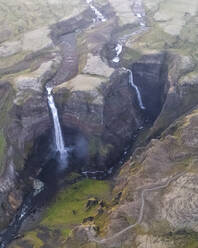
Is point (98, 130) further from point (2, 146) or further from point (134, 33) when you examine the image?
point (134, 33)

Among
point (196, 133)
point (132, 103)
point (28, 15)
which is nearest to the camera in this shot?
point (196, 133)

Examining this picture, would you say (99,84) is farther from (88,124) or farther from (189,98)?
(189,98)

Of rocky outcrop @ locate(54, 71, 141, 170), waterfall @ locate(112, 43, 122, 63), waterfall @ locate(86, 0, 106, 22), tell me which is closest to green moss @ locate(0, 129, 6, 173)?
rocky outcrop @ locate(54, 71, 141, 170)

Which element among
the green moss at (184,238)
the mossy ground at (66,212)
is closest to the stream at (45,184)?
the mossy ground at (66,212)

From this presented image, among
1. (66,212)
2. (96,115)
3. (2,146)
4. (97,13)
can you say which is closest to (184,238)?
(66,212)

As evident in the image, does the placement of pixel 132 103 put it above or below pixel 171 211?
below

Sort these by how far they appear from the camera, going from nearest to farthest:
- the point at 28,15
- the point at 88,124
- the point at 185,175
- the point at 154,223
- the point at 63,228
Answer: the point at 154,223 → the point at 185,175 → the point at 63,228 → the point at 88,124 → the point at 28,15

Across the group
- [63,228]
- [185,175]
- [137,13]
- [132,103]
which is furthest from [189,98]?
[137,13]
